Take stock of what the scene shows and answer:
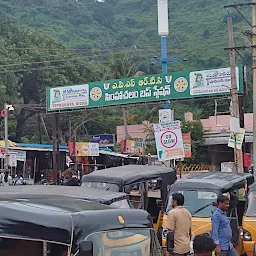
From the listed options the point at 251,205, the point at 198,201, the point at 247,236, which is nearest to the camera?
the point at 247,236

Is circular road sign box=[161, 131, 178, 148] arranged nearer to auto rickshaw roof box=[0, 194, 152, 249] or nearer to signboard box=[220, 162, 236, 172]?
signboard box=[220, 162, 236, 172]

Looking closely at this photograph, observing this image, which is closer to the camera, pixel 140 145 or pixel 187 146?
pixel 187 146

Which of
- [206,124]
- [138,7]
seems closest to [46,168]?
[206,124]

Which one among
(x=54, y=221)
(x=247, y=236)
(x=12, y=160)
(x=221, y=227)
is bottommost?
(x=247, y=236)

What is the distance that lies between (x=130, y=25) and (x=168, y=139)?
87.7 metres

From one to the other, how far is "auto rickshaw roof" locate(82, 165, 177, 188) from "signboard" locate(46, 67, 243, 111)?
49.1 ft

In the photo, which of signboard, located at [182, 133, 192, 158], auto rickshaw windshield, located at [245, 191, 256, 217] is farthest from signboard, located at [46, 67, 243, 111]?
auto rickshaw windshield, located at [245, 191, 256, 217]

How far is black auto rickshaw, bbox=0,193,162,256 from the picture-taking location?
5121mm

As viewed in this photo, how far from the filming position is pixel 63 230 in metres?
5.11

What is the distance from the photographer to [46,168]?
45125mm

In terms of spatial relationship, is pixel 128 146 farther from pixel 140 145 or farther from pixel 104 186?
pixel 104 186

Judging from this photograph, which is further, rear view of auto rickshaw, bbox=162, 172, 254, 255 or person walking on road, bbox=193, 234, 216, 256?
rear view of auto rickshaw, bbox=162, 172, 254, 255

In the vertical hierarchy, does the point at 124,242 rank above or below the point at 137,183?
below

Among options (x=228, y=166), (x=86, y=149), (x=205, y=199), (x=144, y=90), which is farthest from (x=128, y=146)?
(x=205, y=199)
